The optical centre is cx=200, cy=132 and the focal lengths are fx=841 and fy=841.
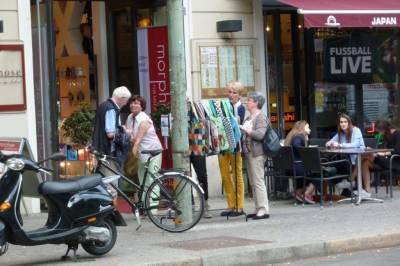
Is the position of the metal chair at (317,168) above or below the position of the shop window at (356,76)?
below

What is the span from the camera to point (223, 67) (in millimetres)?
14297

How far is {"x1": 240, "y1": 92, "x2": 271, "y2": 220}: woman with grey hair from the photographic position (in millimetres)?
11289

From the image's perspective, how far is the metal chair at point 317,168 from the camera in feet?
41.0

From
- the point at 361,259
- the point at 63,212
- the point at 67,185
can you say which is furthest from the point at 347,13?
the point at 63,212

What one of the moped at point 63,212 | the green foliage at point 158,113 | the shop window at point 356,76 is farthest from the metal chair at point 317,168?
the moped at point 63,212

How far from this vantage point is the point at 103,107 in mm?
11461

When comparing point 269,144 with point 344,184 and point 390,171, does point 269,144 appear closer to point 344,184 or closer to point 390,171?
point 344,184

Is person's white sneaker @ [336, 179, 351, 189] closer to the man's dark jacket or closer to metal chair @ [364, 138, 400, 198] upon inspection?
metal chair @ [364, 138, 400, 198]

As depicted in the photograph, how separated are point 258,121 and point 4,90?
3704mm

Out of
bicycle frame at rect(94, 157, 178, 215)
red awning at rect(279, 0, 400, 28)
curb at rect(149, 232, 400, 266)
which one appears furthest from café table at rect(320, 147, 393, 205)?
bicycle frame at rect(94, 157, 178, 215)

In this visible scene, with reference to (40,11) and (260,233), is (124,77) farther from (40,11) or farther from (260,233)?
(260,233)

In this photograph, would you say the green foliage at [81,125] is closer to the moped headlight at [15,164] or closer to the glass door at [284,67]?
the glass door at [284,67]

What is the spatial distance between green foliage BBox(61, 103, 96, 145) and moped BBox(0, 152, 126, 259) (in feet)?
12.2

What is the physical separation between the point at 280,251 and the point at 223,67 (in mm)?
5656
